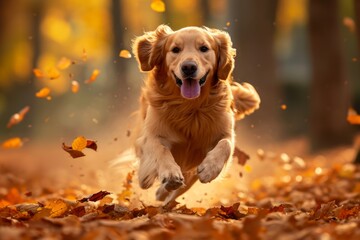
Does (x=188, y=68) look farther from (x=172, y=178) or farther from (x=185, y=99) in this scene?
(x=172, y=178)

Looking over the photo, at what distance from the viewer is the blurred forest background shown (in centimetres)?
1248

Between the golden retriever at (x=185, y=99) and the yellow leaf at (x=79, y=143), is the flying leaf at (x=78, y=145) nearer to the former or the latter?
the yellow leaf at (x=79, y=143)

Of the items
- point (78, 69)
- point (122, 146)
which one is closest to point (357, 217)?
point (122, 146)

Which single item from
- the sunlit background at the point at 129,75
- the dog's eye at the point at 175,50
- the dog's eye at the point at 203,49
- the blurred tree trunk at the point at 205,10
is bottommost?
the sunlit background at the point at 129,75

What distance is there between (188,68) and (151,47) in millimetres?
725

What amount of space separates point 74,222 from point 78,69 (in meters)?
31.6

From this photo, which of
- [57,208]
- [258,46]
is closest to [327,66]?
[258,46]

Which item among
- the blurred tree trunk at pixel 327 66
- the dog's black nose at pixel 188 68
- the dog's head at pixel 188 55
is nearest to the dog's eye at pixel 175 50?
the dog's head at pixel 188 55

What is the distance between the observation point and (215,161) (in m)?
4.93

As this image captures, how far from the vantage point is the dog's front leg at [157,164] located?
4691 mm

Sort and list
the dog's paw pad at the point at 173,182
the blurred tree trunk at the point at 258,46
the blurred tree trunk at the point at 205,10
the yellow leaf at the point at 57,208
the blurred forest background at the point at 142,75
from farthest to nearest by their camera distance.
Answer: the blurred tree trunk at the point at 205,10, the blurred tree trunk at the point at 258,46, the blurred forest background at the point at 142,75, the dog's paw pad at the point at 173,182, the yellow leaf at the point at 57,208

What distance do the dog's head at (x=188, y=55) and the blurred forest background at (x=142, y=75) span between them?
19.6 inches

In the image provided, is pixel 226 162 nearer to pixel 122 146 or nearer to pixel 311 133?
pixel 122 146

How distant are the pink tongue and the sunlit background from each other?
1.00 m
